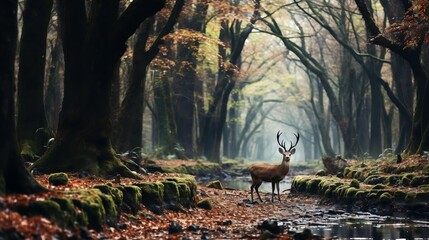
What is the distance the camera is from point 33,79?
18109 millimetres

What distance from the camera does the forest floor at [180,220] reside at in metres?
8.14

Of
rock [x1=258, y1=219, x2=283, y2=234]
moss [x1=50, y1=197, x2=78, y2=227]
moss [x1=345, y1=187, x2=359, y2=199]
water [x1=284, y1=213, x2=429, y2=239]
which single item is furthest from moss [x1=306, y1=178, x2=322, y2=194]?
moss [x1=50, y1=197, x2=78, y2=227]

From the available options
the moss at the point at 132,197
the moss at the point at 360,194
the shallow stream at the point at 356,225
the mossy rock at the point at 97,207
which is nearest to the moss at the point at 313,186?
the moss at the point at 360,194

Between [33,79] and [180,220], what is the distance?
7020 millimetres

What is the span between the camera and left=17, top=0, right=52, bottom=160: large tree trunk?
58.1 ft

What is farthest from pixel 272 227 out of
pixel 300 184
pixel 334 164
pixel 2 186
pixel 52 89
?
pixel 52 89

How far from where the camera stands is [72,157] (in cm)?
1475

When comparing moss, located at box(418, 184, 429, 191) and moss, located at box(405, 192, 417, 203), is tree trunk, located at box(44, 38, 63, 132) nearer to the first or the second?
moss, located at box(418, 184, 429, 191)

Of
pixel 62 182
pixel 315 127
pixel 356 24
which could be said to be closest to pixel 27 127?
pixel 62 182

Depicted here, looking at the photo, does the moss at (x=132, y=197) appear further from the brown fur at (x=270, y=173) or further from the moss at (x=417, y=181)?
the moss at (x=417, y=181)

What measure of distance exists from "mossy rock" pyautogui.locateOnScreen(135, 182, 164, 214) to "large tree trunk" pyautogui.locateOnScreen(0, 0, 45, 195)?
4.29 metres

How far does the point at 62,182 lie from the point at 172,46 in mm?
22591

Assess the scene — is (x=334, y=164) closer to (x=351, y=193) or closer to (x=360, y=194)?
(x=351, y=193)

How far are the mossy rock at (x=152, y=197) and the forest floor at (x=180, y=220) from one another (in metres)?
0.22
